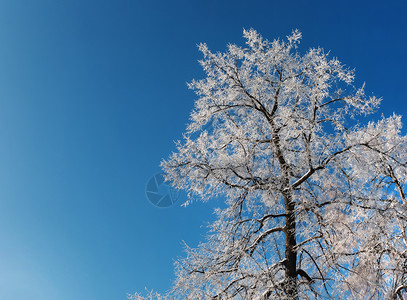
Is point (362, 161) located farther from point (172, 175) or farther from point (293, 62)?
point (172, 175)

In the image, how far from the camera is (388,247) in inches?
270

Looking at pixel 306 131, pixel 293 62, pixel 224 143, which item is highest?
pixel 293 62

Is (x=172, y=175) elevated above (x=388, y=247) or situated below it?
above

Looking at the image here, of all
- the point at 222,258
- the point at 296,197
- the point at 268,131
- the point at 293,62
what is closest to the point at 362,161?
the point at 296,197

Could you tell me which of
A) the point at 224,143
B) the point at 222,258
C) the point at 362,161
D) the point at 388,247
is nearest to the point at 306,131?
the point at 362,161

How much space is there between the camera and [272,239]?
7898mm

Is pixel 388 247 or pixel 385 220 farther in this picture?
pixel 388 247

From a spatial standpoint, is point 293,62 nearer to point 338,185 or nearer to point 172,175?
point 338,185

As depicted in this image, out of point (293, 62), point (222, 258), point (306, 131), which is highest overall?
point (293, 62)

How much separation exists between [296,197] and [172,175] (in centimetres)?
288

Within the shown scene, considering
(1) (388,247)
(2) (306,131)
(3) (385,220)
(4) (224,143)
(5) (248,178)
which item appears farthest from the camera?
(4) (224,143)

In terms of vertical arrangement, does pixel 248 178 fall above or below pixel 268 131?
below

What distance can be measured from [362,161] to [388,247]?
1.74 metres

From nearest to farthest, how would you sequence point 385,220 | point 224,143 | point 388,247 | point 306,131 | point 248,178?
1. point 385,220
2. point 388,247
3. point 306,131
4. point 248,178
5. point 224,143
